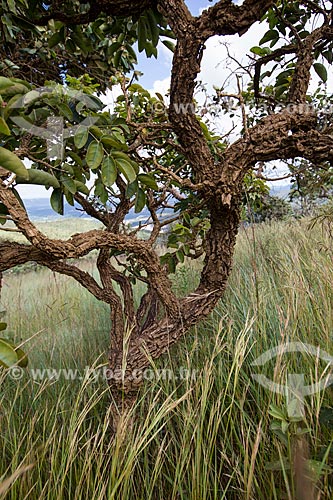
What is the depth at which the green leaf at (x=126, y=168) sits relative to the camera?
0.73 meters

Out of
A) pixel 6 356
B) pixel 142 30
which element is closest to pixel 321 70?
pixel 142 30

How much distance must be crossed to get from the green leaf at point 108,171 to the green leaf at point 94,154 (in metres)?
0.02

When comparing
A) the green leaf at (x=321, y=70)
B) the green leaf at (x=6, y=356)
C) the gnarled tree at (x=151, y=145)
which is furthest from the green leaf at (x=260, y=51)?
the green leaf at (x=6, y=356)

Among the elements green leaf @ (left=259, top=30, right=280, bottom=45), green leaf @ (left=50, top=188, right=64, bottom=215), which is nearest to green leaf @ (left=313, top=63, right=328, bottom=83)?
green leaf @ (left=259, top=30, right=280, bottom=45)

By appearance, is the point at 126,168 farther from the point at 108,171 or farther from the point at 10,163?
the point at 10,163

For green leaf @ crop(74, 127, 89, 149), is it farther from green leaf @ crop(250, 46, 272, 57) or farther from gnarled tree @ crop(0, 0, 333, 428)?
green leaf @ crop(250, 46, 272, 57)

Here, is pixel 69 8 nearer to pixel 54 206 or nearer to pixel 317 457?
pixel 54 206

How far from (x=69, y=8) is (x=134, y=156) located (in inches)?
19.0

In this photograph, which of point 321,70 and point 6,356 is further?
point 321,70

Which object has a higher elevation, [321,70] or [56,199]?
[321,70]

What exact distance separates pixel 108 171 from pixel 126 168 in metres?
0.04

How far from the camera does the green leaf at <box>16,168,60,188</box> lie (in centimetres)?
66

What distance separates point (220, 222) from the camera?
0.92 m

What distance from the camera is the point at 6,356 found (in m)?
0.53
